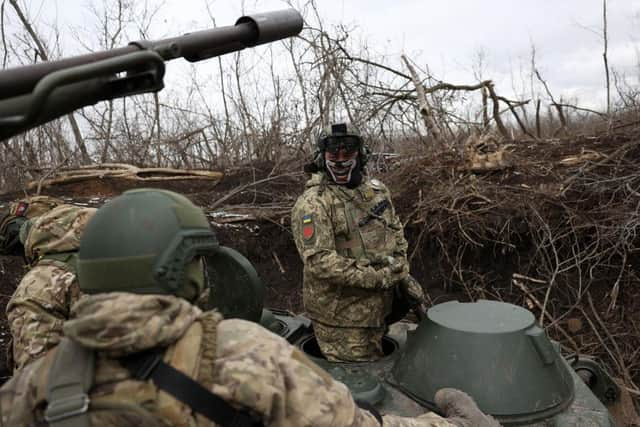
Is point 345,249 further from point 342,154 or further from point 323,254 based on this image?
point 342,154

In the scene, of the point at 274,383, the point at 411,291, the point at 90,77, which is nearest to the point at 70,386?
the point at 274,383

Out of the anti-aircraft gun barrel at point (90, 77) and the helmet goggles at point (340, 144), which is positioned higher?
the anti-aircraft gun barrel at point (90, 77)

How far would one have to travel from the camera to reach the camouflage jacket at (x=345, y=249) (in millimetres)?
3160

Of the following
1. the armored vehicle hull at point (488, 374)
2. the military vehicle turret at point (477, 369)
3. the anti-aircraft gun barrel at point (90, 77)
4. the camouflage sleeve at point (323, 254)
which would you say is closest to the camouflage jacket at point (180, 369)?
the anti-aircraft gun barrel at point (90, 77)

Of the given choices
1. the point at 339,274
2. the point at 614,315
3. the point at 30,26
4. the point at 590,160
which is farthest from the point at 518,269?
the point at 30,26

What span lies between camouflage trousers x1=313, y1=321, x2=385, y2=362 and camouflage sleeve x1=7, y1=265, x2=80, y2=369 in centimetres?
159

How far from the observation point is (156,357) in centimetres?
118

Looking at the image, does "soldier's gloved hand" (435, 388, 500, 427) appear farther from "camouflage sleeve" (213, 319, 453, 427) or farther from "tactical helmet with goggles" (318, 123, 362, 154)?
"tactical helmet with goggles" (318, 123, 362, 154)

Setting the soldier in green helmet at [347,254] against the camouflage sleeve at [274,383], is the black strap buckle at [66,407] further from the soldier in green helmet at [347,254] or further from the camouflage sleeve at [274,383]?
the soldier in green helmet at [347,254]

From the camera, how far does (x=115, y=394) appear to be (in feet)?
3.80

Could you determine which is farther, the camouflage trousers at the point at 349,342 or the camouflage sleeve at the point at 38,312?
the camouflage trousers at the point at 349,342

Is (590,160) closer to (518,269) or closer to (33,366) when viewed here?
(518,269)

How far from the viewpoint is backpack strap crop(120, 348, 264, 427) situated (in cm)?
116

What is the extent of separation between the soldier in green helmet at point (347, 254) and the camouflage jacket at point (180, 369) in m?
1.77
